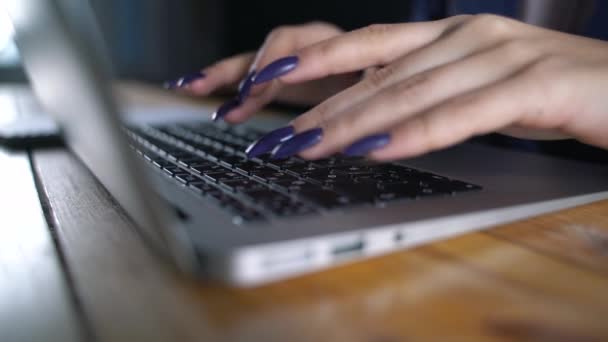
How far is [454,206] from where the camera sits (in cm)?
38

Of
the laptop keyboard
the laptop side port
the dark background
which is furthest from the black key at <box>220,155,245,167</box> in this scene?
the dark background

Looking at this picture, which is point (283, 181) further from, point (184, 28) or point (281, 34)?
point (184, 28)

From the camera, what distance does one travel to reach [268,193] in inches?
15.0

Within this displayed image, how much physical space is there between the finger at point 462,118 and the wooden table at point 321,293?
8cm

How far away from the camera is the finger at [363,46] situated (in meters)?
0.55

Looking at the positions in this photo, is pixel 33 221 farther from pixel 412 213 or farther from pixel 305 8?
pixel 305 8

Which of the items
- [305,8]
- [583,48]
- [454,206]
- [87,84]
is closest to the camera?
[87,84]

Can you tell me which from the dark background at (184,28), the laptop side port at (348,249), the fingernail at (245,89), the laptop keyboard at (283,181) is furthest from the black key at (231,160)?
the dark background at (184,28)

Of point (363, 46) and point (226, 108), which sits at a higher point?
point (363, 46)

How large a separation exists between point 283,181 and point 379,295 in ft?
0.53

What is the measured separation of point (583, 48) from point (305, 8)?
1.07 metres

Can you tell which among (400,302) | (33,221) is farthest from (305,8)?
(400,302)

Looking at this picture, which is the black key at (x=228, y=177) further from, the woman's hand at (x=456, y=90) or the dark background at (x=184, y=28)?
the dark background at (x=184, y=28)

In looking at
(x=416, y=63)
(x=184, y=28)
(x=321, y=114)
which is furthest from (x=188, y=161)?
(x=184, y=28)
